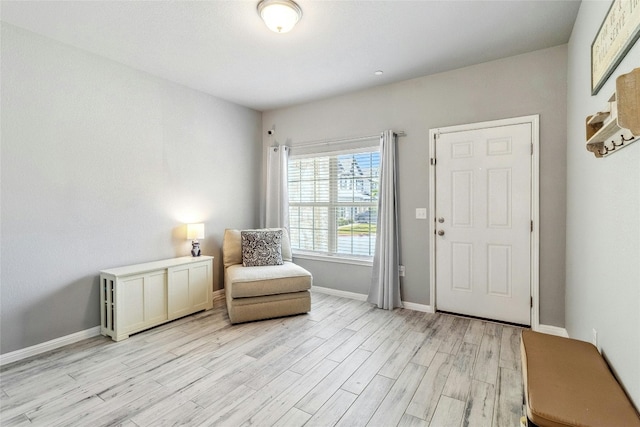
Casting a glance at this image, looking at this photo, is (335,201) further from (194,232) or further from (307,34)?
(307,34)

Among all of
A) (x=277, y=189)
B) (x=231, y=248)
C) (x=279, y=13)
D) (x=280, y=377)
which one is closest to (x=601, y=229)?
(x=280, y=377)

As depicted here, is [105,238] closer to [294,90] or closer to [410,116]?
[294,90]

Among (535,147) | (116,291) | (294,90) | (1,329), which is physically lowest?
(1,329)

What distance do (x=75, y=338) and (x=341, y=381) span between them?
2.43 m

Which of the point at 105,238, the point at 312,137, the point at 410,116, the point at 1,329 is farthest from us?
the point at 312,137

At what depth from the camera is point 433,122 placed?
3.37 m

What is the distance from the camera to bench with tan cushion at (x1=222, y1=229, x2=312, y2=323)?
3.13 meters

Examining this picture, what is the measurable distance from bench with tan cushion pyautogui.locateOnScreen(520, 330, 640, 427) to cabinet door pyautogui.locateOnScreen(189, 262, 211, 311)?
3.05 m

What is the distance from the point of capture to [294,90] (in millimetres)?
3812

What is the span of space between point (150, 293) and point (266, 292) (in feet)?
3.65

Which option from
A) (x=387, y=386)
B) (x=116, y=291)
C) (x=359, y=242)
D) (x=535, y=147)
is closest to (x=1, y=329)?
(x=116, y=291)

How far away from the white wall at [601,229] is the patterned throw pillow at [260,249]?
2.84 meters

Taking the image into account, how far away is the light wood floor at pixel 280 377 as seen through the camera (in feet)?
5.78

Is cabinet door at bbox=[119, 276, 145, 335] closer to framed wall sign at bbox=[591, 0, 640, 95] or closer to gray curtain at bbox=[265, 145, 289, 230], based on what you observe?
gray curtain at bbox=[265, 145, 289, 230]
